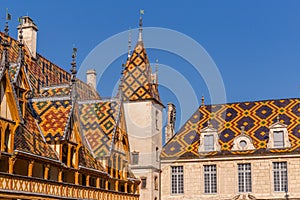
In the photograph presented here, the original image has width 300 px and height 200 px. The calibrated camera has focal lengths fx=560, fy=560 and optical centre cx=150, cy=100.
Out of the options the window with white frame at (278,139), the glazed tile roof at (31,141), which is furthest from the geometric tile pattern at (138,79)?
the glazed tile roof at (31,141)

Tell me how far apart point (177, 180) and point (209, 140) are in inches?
124

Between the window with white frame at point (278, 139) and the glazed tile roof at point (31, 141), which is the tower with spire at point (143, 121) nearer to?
the window with white frame at point (278, 139)

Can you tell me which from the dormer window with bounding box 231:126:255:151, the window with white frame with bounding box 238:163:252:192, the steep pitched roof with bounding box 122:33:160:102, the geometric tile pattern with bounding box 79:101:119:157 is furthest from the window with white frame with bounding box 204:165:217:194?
the geometric tile pattern with bounding box 79:101:119:157

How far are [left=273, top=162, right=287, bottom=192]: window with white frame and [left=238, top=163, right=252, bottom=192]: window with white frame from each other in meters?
1.50

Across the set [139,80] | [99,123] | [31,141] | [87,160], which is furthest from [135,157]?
[31,141]

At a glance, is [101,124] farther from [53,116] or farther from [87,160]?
[53,116]

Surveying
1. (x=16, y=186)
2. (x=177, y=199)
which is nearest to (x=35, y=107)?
(x=16, y=186)

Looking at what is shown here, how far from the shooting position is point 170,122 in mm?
37781

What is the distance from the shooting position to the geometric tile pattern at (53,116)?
20.3m

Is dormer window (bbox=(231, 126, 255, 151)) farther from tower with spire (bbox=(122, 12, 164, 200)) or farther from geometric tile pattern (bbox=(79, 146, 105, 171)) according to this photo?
geometric tile pattern (bbox=(79, 146, 105, 171))

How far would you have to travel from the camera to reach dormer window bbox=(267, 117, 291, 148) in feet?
108

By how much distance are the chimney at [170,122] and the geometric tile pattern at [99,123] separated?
11.5m

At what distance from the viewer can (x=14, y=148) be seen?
16.9 m

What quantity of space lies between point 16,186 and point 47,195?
196 cm
